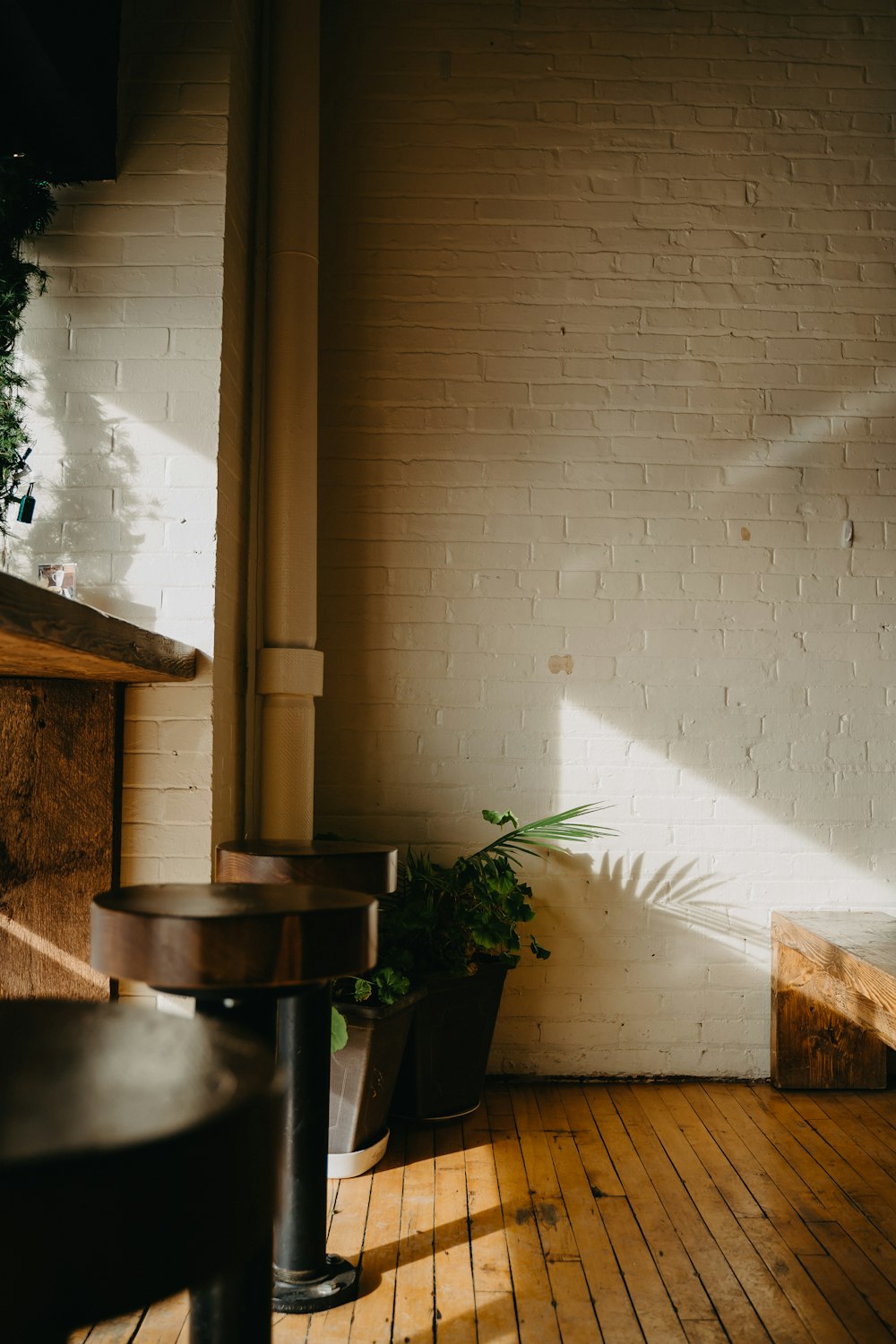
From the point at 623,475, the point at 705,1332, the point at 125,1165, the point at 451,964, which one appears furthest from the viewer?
the point at 623,475

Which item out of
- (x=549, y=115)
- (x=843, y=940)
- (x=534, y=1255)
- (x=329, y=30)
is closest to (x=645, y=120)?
(x=549, y=115)

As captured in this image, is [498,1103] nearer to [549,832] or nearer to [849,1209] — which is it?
[549,832]

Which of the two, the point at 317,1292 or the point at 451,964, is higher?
the point at 451,964

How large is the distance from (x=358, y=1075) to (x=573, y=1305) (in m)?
0.68

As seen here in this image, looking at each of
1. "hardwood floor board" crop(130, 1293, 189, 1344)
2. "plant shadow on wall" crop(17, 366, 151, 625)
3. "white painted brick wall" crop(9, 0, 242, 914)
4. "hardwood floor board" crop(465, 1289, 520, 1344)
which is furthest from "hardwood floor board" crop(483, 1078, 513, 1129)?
"plant shadow on wall" crop(17, 366, 151, 625)

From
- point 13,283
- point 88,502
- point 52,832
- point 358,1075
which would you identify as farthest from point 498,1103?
point 13,283

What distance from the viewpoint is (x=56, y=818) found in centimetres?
187

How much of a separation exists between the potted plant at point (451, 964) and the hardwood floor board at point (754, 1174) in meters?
0.62

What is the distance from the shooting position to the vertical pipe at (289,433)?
2430mm

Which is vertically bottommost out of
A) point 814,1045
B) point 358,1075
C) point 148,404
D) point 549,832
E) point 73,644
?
point 814,1045

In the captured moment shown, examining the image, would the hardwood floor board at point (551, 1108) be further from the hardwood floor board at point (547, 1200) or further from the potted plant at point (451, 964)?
the potted plant at point (451, 964)

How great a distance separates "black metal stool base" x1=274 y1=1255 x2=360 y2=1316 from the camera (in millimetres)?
1638

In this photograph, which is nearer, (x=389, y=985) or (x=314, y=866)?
(x=314, y=866)

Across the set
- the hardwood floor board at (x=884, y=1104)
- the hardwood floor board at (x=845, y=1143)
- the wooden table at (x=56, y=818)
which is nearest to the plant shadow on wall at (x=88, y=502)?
the wooden table at (x=56, y=818)
